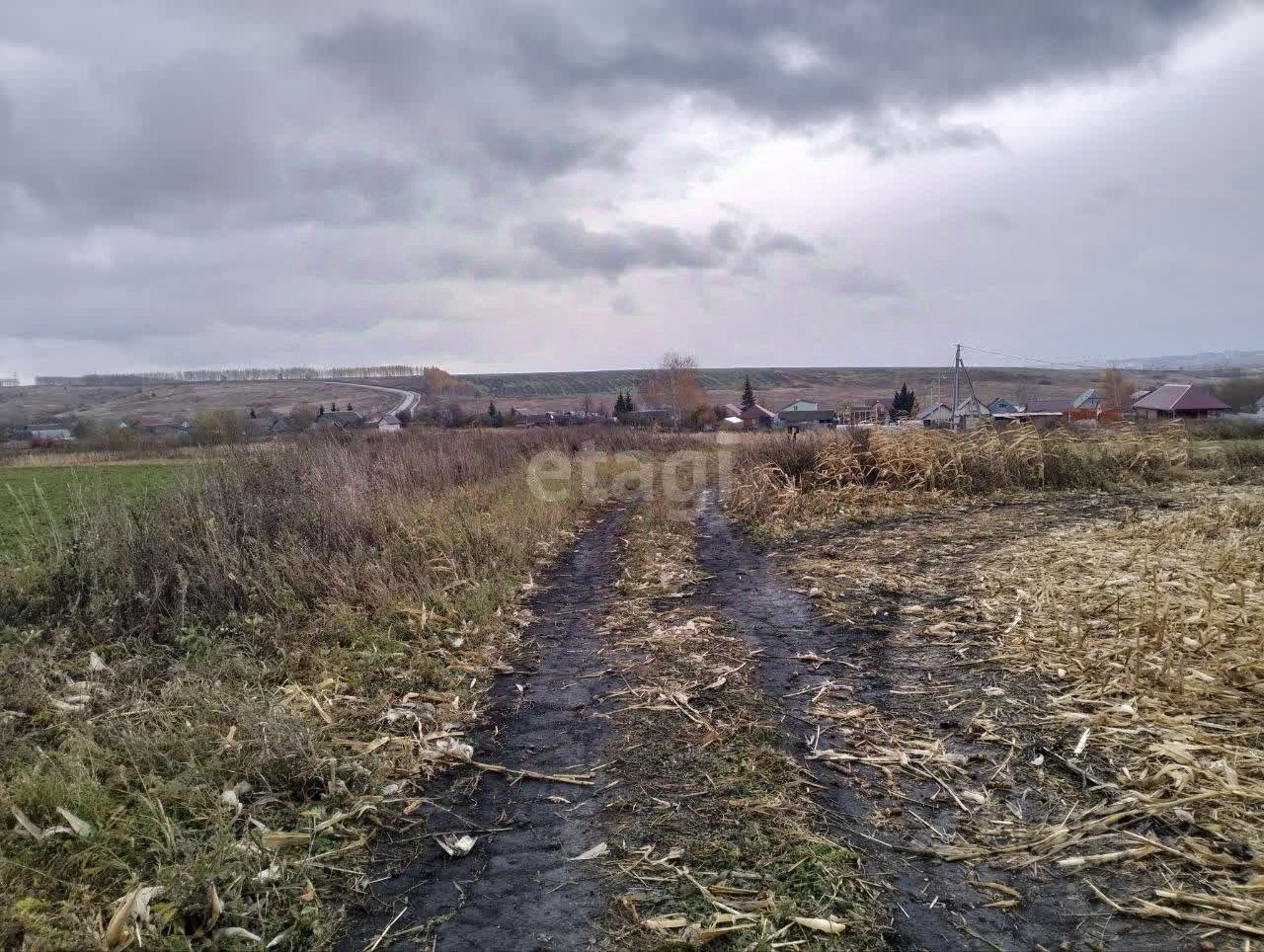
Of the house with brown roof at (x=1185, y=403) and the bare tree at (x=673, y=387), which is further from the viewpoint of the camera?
the bare tree at (x=673, y=387)

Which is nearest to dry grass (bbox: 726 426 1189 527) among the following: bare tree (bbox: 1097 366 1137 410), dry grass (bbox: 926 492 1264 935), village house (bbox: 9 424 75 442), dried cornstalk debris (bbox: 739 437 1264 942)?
dried cornstalk debris (bbox: 739 437 1264 942)

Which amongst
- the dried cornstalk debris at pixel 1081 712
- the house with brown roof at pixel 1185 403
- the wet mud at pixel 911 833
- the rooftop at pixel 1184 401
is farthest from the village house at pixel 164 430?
the rooftop at pixel 1184 401

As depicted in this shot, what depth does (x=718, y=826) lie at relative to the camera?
323cm

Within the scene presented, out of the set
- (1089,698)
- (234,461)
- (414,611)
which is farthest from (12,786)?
(234,461)

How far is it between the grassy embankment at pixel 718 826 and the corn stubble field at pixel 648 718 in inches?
0.6

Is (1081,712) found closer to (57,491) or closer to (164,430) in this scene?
(57,491)

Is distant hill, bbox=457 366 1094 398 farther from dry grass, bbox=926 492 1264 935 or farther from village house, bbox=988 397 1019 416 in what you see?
dry grass, bbox=926 492 1264 935

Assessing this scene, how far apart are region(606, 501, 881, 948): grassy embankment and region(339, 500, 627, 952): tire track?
0.19 metres

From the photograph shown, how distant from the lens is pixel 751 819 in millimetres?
3260

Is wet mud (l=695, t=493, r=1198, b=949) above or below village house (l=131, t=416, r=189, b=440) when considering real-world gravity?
below

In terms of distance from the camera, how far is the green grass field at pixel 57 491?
807 cm

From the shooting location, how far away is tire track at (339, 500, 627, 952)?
8.82 feet

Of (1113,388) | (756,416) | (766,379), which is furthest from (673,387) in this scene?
(766,379)

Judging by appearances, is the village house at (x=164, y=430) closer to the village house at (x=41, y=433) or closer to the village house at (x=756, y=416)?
the village house at (x=41, y=433)
